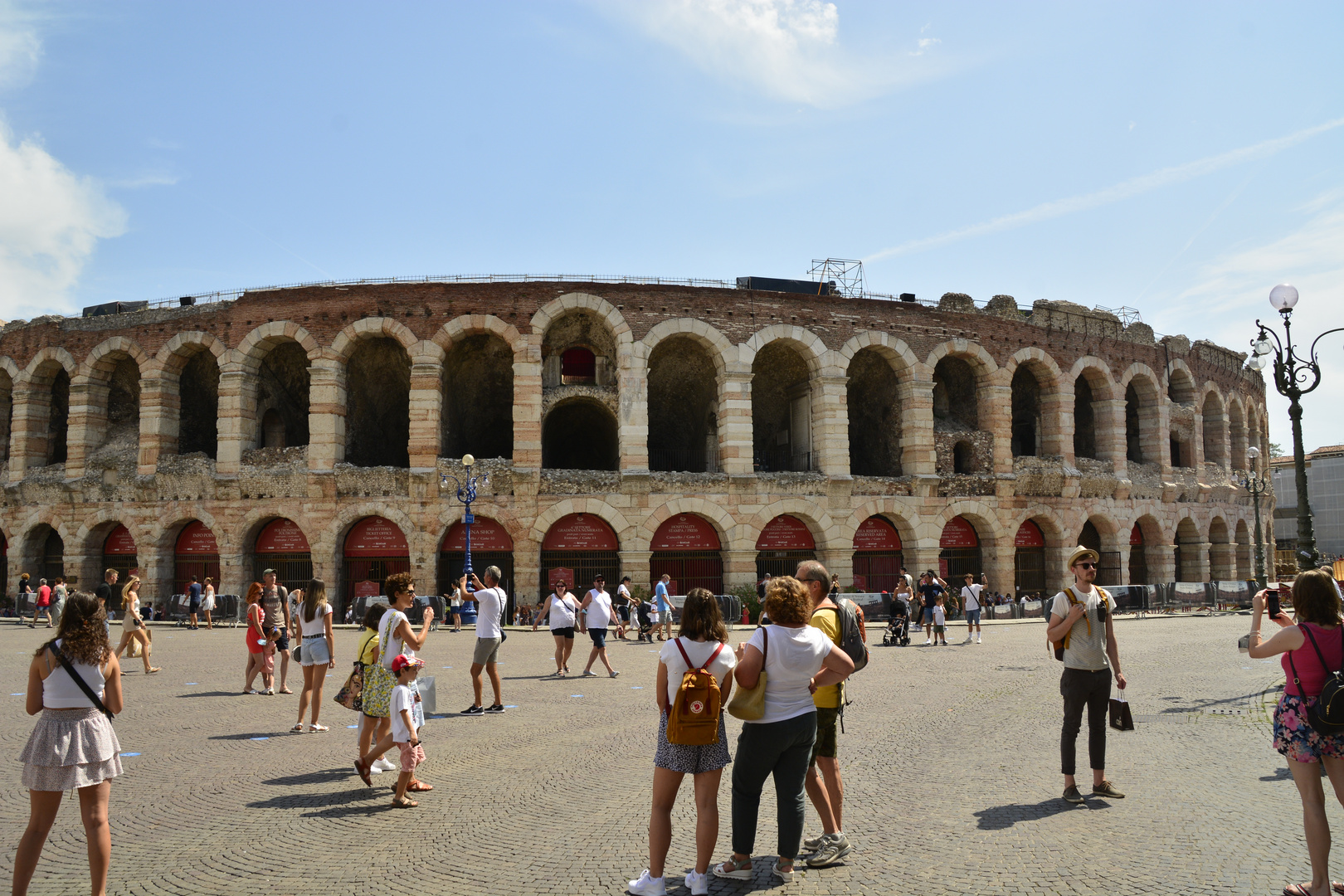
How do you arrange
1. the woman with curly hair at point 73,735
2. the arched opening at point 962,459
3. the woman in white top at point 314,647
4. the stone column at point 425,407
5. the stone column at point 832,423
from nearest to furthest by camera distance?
1. the woman with curly hair at point 73,735
2. the woman in white top at point 314,647
3. the stone column at point 425,407
4. the stone column at point 832,423
5. the arched opening at point 962,459

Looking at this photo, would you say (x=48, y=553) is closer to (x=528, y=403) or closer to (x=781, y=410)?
(x=528, y=403)

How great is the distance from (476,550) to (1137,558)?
2575 cm

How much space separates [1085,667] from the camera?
624 centimetres

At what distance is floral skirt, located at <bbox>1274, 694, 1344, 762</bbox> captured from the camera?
A: 181 inches

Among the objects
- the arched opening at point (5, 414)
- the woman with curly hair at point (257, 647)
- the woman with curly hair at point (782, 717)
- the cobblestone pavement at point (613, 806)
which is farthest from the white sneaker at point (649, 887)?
the arched opening at point (5, 414)

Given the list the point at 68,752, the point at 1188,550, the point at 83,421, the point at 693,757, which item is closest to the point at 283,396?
the point at 83,421

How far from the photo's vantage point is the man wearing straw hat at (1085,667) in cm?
620

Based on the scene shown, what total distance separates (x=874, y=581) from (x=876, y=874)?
24.0 meters

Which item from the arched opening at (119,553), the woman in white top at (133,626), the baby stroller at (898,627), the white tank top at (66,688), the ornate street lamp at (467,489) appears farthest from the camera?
the arched opening at (119,553)

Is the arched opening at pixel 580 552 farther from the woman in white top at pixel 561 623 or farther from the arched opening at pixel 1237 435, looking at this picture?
the arched opening at pixel 1237 435

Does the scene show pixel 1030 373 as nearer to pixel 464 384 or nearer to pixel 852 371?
pixel 852 371

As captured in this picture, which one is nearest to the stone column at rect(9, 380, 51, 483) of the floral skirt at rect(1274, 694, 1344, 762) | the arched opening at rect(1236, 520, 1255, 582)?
the floral skirt at rect(1274, 694, 1344, 762)

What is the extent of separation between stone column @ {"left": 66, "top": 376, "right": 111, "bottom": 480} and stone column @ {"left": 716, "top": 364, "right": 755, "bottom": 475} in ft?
68.5

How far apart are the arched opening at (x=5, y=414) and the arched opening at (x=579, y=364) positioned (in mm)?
20400
